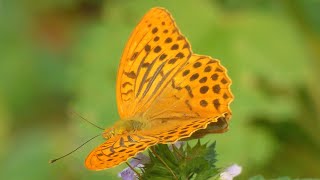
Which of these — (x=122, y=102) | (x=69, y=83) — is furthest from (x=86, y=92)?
(x=122, y=102)

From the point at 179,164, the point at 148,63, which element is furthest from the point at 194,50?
the point at 179,164

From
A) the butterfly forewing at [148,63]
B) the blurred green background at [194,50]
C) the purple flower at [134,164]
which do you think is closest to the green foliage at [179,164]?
the purple flower at [134,164]

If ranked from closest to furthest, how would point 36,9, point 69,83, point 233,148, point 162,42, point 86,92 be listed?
point 162,42 → point 233,148 → point 86,92 → point 69,83 → point 36,9

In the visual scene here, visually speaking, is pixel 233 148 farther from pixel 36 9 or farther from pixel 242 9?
pixel 36 9

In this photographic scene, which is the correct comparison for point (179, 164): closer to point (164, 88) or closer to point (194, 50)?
point (164, 88)

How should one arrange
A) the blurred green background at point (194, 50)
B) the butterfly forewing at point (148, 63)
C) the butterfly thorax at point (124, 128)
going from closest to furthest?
the butterfly thorax at point (124, 128) → the butterfly forewing at point (148, 63) → the blurred green background at point (194, 50)

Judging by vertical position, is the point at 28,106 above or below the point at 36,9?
below

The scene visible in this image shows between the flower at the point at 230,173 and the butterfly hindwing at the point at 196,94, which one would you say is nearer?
the butterfly hindwing at the point at 196,94

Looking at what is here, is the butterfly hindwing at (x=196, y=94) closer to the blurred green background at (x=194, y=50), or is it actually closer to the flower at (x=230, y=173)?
the flower at (x=230, y=173)

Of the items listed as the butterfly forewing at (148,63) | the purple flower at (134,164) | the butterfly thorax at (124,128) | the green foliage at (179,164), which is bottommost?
the green foliage at (179,164)
